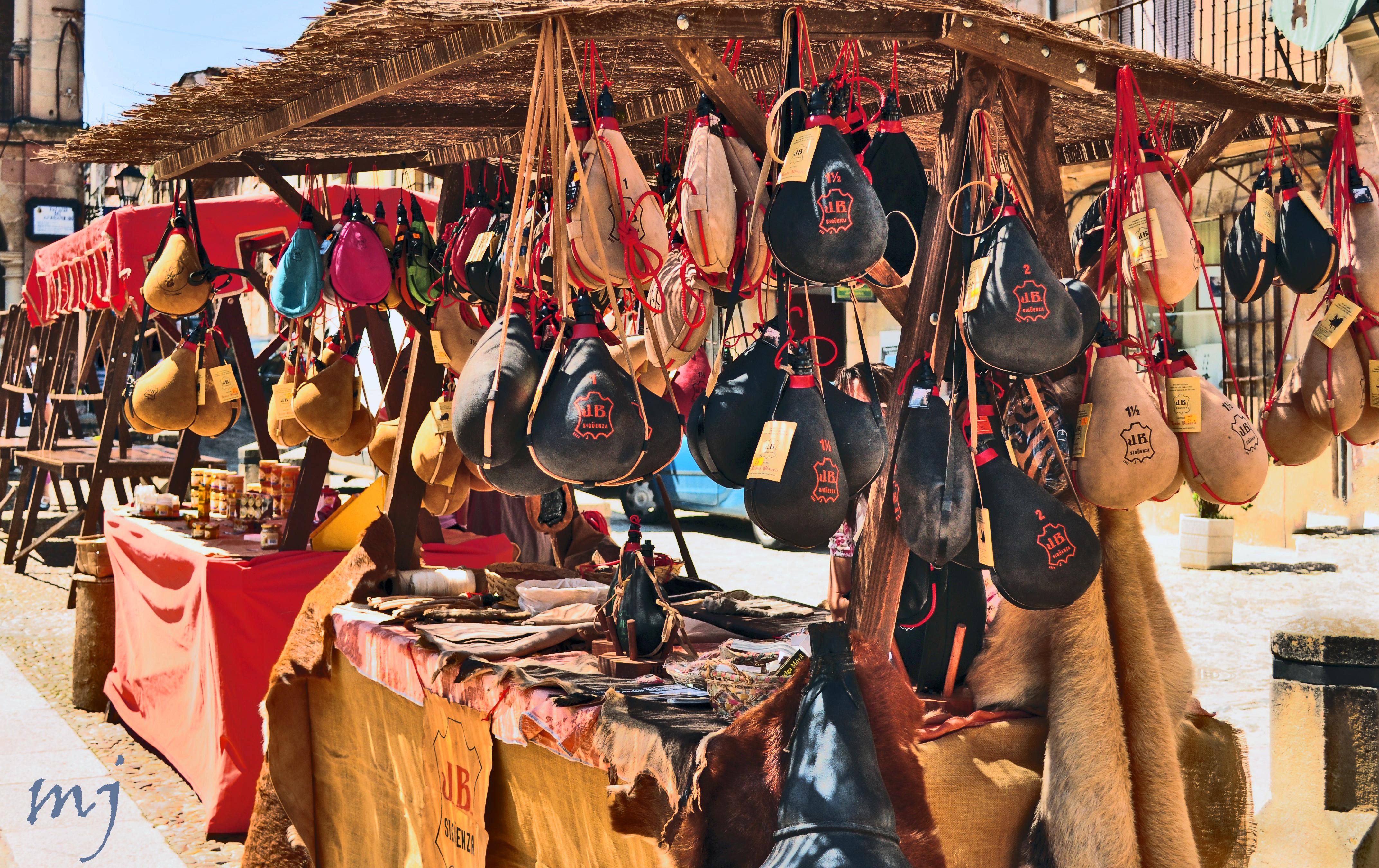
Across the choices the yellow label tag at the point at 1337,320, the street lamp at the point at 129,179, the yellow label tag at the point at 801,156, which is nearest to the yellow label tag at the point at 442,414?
the yellow label tag at the point at 801,156

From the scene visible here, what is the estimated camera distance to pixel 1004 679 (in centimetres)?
223

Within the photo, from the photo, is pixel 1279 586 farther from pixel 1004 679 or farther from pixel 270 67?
pixel 270 67

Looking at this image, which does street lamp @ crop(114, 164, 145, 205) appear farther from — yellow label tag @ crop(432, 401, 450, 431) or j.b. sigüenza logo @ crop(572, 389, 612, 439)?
j.b. sigüenza logo @ crop(572, 389, 612, 439)

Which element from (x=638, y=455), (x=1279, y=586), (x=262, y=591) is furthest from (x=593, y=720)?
(x=1279, y=586)

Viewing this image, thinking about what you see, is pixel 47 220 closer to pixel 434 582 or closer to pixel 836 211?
pixel 434 582

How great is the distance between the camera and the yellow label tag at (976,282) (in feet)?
6.59

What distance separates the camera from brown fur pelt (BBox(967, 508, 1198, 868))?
2.04 meters

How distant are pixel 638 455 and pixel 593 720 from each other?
0.53 m

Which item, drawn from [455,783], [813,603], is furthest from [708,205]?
[813,603]

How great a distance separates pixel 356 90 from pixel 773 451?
1.65 m

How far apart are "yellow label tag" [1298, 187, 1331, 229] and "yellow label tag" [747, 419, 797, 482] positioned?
1844 millimetres

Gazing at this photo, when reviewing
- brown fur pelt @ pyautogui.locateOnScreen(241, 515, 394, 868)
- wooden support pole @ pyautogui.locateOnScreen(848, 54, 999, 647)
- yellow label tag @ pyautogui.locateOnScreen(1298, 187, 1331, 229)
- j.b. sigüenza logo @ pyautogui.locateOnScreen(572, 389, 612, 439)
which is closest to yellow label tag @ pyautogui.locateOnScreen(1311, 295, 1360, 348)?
yellow label tag @ pyautogui.locateOnScreen(1298, 187, 1331, 229)

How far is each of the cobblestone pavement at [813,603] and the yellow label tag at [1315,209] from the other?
1044 millimetres

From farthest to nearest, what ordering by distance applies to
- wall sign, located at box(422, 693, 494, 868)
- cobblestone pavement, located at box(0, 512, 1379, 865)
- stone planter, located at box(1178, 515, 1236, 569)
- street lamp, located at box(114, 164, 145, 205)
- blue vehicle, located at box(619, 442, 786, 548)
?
street lamp, located at box(114, 164, 145, 205)
blue vehicle, located at box(619, 442, 786, 548)
stone planter, located at box(1178, 515, 1236, 569)
cobblestone pavement, located at box(0, 512, 1379, 865)
wall sign, located at box(422, 693, 494, 868)
